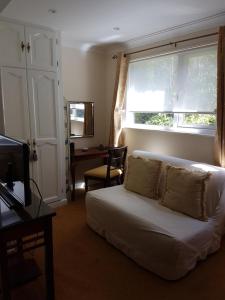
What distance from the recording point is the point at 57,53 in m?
3.05

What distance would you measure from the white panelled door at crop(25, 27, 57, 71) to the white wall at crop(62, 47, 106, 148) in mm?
638

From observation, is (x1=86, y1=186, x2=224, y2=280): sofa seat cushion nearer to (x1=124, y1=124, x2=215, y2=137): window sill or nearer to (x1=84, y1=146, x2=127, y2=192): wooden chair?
(x1=84, y1=146, x2=127, y2=192): wooden chair

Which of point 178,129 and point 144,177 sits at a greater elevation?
point 178,129

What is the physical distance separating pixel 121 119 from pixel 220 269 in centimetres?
253

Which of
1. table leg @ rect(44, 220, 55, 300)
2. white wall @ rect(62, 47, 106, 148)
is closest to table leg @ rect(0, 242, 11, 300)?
table leg @ rect(44, 220, 55, 300)

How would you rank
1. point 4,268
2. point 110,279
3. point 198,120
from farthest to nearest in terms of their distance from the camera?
point 198,120
point 110,279
point 4,268

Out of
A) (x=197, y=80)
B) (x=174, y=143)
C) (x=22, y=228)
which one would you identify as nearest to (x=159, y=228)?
(x=22, y=228)

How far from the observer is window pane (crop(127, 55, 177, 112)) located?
3234 mm

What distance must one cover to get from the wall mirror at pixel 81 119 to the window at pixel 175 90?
2.18ft

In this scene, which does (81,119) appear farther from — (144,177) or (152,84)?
(144,177)

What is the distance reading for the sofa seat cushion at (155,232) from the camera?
6.23ft

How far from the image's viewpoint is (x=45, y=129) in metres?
3.08

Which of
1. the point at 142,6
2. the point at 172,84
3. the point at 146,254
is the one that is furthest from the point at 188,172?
the point at 142,6

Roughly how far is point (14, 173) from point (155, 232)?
4.03 feet
